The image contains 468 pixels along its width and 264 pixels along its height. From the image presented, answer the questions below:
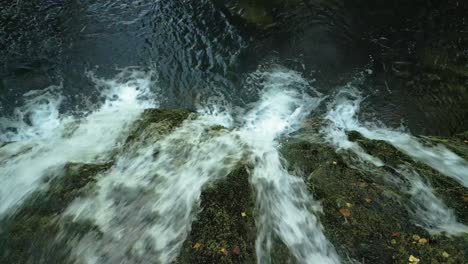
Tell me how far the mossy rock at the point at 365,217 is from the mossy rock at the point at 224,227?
0.87 metres

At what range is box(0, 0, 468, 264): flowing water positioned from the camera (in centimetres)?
441

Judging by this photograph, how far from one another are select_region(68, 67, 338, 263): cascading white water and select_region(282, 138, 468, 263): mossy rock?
0.59 ft

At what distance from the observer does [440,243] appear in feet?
12.9

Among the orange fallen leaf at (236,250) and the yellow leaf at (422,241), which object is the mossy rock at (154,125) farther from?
the yellow leaf at (422,241)

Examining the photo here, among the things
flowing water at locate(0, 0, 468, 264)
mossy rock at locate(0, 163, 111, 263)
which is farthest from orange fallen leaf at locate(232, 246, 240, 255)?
mossy rock at locate(0, 163, 111, 263)

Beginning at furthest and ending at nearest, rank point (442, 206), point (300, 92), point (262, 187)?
point (300, 92) → point (262, 187) → point (442, 206)

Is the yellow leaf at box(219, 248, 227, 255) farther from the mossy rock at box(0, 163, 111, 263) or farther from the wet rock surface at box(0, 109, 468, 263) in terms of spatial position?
the mossy rock at box(0, 163, 111, 263)

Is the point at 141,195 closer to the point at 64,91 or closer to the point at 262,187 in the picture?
the point at 262,187

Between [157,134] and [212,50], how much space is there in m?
3.64

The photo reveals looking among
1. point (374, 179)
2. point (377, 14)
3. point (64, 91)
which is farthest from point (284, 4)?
point (374, 179)

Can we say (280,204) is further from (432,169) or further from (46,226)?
(46,226)

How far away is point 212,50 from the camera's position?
9.02 m

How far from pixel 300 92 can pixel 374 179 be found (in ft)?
10.9

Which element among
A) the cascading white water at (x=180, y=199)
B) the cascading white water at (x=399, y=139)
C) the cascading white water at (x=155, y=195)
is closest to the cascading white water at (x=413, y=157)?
the cascading white water at (x=399, y=139)
